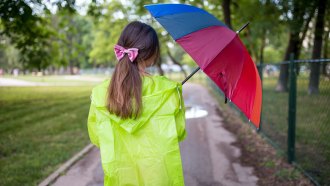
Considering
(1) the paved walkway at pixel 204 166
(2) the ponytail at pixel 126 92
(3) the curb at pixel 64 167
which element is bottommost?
(1) the paved walkway at pixel 204 166

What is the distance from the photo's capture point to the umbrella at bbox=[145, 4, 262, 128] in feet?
8.16

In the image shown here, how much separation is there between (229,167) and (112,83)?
401cm

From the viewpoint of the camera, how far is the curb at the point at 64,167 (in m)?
5.09

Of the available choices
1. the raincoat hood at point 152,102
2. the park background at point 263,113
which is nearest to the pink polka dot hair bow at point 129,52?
the raincoat hood at point 152,102

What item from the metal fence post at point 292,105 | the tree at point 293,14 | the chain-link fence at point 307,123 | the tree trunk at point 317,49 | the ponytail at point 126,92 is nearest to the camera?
the ponytail at point 126,92

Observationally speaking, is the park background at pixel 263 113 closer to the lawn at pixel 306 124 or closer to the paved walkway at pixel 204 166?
the lawn at pixel 306 124

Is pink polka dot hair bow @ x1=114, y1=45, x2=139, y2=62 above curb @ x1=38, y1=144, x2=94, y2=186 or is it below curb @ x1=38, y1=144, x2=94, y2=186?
above

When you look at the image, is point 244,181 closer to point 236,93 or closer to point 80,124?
point 236,93

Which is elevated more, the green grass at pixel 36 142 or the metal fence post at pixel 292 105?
the metal fence post at pixel 292 105

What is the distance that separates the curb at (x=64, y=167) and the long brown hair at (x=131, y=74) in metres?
3.32

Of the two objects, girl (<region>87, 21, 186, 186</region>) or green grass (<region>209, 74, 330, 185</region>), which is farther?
green grass (<region>209, 74, 330, 185</region>)

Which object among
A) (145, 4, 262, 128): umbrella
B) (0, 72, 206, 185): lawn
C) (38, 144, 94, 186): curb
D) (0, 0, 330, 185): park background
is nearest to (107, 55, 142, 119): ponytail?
(145, 4, 262, 128): umbrella

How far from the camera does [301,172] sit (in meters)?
5.23

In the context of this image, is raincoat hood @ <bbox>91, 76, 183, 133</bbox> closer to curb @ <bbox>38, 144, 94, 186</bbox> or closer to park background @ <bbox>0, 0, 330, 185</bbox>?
park background @ <bbox>0, 0, 330, 185</bbox>
